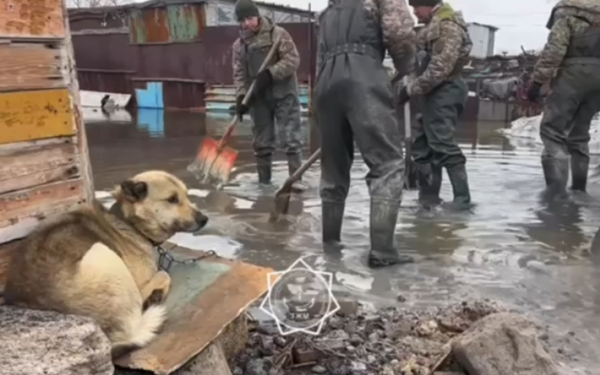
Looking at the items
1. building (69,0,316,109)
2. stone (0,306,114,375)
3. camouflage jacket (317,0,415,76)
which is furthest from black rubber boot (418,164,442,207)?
building (69,0,316,109)

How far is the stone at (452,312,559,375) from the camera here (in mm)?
2645

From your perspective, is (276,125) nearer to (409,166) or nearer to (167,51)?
(409,166)

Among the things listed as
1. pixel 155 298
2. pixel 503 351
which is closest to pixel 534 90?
pixel 503 351

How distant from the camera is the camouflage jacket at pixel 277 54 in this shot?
6.97 meters

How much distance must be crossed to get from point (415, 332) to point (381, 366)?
0.41m

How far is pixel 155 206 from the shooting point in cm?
309

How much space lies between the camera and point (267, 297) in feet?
11.6

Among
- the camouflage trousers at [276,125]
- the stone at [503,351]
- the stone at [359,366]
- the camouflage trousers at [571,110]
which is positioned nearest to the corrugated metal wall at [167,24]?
the camouflage trousers at [276,125]

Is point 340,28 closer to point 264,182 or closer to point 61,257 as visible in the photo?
point 61,257

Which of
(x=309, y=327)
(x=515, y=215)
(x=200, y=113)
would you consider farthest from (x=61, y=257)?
(x=200, y=113)

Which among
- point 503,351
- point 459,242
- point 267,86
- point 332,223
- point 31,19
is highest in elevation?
point 31,19

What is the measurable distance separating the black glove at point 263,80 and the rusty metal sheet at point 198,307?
3.63 meters

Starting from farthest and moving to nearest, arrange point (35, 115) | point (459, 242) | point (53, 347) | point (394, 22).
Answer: point (459, 242)
point (394, 22)
point (35, 115)
point (53, 347)

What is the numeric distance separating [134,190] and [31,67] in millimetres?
706
